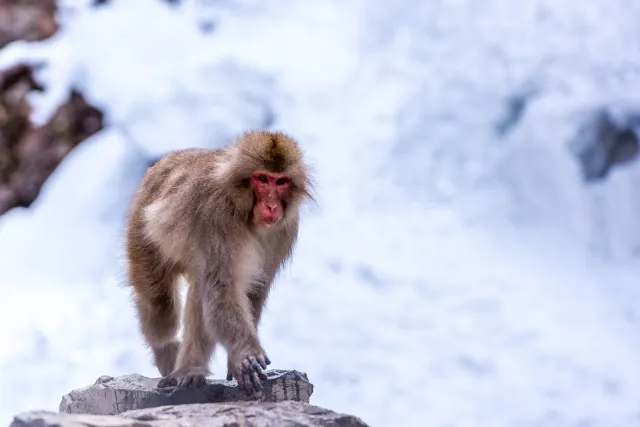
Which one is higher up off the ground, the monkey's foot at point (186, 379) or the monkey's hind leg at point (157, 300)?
the monkey's hind leg at point (157, 300)

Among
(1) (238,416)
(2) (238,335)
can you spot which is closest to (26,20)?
(2) (238,335)

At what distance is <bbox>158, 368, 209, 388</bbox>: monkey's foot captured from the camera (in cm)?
375

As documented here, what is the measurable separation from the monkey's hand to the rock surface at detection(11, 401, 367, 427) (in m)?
0.12

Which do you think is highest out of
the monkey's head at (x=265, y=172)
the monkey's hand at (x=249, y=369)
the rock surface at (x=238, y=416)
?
the monkey's head at (x=265, y=172)

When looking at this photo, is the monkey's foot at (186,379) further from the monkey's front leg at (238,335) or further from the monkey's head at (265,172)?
the monkey's head at (265,172)

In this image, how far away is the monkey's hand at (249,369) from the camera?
11.5ft

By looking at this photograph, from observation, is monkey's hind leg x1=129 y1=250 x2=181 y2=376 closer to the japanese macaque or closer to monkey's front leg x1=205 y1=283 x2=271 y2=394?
the japanese macaque

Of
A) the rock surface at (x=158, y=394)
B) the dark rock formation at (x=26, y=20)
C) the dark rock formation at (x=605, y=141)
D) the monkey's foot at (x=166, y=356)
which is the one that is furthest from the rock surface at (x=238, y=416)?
the dark rock formation at (x=26, y=20)

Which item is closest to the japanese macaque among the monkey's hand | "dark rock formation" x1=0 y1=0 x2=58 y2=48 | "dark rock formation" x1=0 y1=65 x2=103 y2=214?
the monkey's hand

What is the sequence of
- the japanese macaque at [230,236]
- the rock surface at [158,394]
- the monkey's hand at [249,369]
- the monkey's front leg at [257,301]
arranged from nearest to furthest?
the monkey's hand at [249,369]
the japanese macaque at [230,236]
the rock surface at [158,394]
the monkey's front leg at [257,301]

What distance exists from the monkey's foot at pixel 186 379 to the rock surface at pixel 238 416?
400mm

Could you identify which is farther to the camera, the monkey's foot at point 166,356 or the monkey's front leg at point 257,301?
the monkey's foot at point 166,356

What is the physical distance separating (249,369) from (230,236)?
0.54 meters

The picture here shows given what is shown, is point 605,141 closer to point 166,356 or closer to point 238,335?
point 166,356
